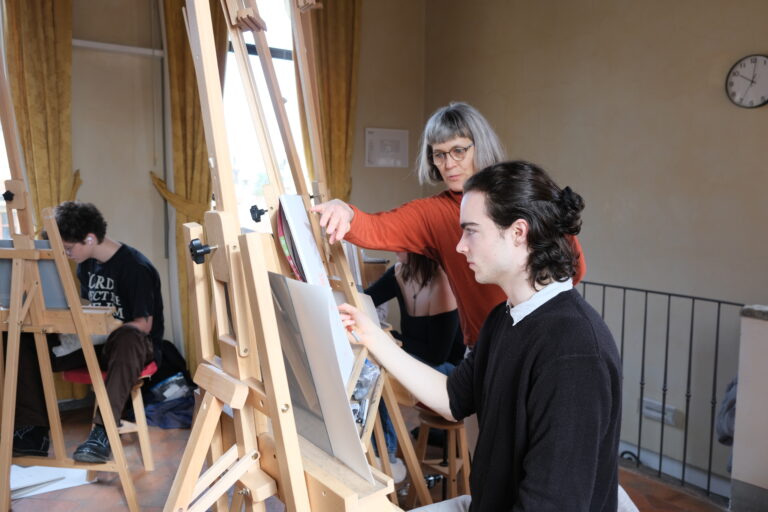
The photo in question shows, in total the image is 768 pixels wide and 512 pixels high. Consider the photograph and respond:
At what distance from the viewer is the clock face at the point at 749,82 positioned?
2.96m

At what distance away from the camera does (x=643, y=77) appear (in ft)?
11.4

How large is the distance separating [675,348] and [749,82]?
149cm

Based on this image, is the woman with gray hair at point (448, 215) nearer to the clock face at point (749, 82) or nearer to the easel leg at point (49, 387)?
the easel leg at point (49, 387)

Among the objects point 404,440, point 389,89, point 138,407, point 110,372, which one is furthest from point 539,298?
point 389,89

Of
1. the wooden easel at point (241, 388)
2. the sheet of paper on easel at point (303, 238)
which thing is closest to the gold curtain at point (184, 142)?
the sheet of paper on easel at point (303, 238)

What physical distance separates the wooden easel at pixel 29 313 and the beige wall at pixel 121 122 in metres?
1.60

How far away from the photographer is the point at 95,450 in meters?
2.47

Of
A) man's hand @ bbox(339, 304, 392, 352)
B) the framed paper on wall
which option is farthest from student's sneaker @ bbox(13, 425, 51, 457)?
the framed paper on wall

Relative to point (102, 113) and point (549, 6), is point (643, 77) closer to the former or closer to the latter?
point (549, 6)

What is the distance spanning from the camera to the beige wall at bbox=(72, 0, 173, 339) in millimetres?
3660

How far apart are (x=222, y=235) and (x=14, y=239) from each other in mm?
1519

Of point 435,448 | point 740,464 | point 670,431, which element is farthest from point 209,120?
point 670,431

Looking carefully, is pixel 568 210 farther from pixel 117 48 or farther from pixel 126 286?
pixel 117 48

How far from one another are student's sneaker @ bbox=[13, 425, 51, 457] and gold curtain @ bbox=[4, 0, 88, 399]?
1333mm
